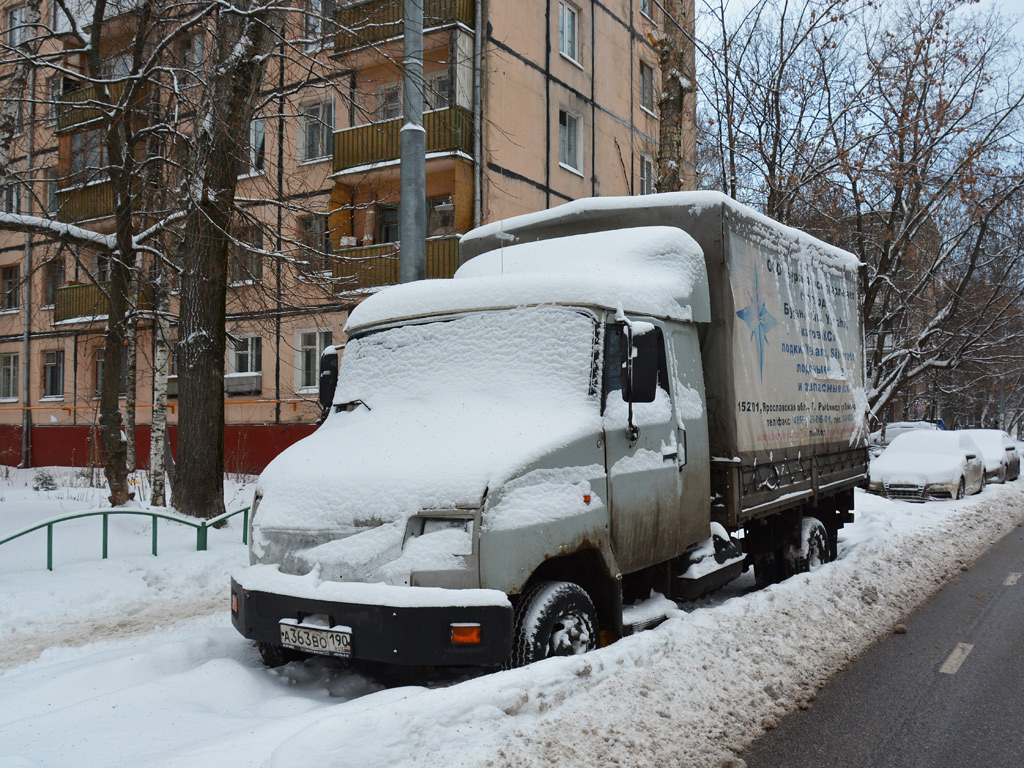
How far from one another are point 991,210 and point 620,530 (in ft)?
62.7

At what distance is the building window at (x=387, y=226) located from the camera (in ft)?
73.0

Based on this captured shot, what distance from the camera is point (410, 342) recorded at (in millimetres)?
5809

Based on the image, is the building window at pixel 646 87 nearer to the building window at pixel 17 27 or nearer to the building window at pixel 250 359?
the building window at pixel 250 359

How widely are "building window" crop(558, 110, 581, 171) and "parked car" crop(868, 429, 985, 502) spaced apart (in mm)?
11853

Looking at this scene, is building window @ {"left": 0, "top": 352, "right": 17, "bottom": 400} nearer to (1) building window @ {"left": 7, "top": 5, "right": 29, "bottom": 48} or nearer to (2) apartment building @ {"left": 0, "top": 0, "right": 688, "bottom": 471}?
(2) apartment building @ {"left": 0, "top": 0, "right": 688, "bottom": 471}

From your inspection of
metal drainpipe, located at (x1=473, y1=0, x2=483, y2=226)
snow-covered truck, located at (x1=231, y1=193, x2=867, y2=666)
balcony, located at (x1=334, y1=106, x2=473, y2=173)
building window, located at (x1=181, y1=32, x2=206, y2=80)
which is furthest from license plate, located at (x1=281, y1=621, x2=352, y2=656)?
metal drainpipe, located at (x1=473, y1=0, x2=483, y2=226)

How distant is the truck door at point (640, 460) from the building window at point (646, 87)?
24586mm

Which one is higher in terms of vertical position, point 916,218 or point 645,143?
point 645,143

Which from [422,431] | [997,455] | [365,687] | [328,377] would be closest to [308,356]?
[328,377]

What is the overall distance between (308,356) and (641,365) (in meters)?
19.3

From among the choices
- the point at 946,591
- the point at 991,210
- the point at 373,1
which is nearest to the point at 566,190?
the point at 991,210

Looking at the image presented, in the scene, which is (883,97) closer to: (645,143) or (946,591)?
(645,143)

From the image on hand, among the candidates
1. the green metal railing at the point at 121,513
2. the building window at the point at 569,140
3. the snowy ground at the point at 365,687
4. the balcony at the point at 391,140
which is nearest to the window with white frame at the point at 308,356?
the balcony at the point at 391,140

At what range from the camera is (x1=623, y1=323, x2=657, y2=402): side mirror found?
5.17 metres
